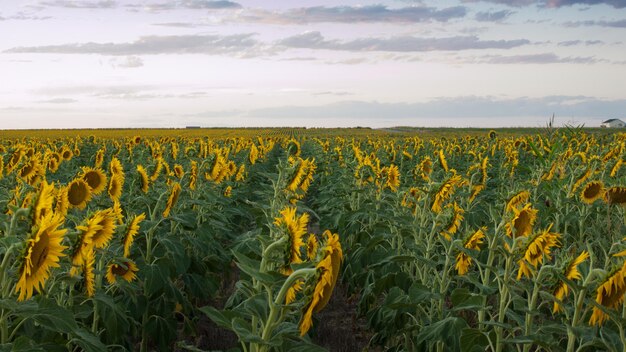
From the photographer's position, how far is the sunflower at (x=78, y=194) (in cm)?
502

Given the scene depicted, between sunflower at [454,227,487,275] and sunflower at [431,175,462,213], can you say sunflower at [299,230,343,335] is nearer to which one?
sunflower at [454,227,487,275]

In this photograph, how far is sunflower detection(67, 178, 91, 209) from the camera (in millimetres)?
Answer: 5020

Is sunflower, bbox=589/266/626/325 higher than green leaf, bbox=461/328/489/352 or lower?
higher

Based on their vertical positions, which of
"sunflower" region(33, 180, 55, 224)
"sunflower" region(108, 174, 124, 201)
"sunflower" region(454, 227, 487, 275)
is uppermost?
"sunflower" region(33, 180, 55, 224)

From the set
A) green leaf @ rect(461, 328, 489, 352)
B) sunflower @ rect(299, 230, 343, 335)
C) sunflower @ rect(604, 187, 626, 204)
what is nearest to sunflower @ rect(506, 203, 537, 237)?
green leaf @ rect(461, 328, 489, 352)

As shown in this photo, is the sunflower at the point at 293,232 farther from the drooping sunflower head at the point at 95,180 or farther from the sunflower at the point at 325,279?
the drooping sunflower head at the point at 95,180

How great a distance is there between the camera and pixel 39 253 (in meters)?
2.47

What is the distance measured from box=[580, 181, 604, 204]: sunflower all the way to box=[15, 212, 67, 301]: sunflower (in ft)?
19.8

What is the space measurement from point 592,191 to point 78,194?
5540mm

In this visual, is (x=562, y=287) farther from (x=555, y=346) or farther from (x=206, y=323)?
(x=206, y=323)

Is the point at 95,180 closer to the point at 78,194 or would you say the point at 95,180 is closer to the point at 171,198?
the point at 78,194

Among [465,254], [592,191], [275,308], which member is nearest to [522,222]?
[465,254]

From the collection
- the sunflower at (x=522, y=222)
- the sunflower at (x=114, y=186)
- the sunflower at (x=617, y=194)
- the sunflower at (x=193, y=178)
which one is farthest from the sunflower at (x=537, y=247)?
the sunflower at (x=193, y=178)

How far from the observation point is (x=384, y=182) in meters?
8.52
